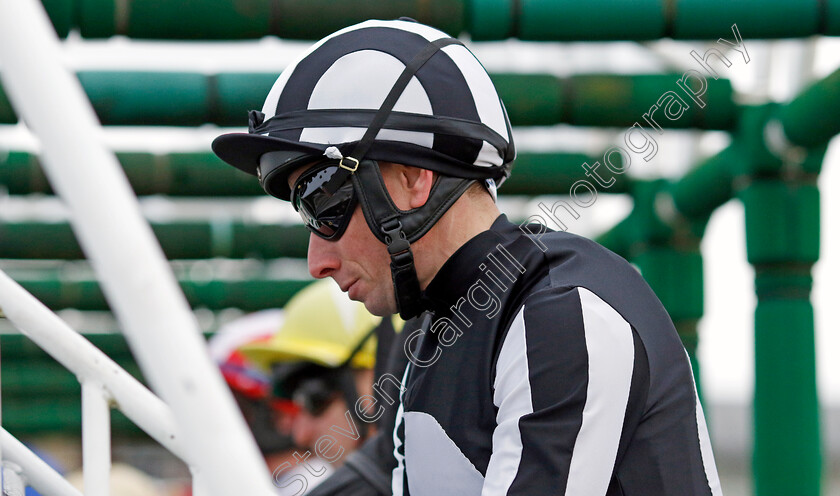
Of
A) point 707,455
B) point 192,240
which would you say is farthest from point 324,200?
point 192,240

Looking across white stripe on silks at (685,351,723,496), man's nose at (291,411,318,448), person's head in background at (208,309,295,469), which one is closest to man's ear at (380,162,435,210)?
white stripe on silks at (685,351,723,496)

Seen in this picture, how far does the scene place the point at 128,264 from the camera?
887mm

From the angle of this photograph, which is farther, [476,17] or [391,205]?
[476,17]

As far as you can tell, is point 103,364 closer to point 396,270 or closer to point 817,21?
point 396,270

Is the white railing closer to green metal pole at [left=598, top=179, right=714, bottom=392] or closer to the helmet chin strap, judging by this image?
the helmet chin strap

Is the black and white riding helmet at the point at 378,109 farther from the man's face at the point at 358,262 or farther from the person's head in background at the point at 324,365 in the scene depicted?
the person's head in background at the point at 324,365

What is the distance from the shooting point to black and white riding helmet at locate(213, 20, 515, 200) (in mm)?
1700

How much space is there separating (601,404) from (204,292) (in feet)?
26.3

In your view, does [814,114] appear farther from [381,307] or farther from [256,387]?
[381,307]

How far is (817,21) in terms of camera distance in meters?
4.03

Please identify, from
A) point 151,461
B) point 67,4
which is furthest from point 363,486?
point 151,461

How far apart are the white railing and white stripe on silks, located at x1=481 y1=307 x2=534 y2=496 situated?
0.57m

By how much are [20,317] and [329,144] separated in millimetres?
572

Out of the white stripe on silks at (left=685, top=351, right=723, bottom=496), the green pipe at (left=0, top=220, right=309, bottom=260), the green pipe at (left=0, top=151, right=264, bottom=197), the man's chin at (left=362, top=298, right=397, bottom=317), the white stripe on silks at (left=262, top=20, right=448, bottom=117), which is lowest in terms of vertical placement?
the white stripe on silks at (left=685, top=351, right=723, bottom=496)
